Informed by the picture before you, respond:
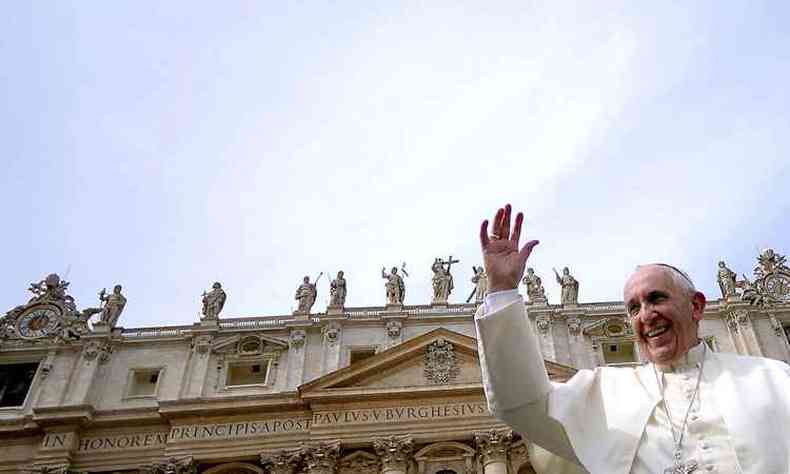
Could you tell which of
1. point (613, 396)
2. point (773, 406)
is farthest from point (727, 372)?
point (613, 396)

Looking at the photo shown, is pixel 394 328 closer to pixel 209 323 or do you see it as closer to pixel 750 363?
pixel 209 323

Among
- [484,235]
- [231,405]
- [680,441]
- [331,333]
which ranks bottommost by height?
[680,441]

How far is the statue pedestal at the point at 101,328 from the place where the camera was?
26484 mm

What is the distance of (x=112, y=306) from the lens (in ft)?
90.5

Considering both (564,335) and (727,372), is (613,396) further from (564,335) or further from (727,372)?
(564,335)

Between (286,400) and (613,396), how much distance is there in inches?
809

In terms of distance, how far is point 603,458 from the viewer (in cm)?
356

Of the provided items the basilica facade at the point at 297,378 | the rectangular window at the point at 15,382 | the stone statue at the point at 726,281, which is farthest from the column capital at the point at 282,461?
the stone statue at the point at 726,281

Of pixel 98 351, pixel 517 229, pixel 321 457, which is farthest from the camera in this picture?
pixel 98 351

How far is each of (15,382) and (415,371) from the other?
46.1ft

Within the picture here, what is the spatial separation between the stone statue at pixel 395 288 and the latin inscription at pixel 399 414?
4.76 m

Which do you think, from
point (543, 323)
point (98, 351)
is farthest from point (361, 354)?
point (98, 351)

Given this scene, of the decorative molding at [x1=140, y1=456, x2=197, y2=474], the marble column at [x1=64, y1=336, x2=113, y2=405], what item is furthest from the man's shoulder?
the marble column at [x1=64, y1=336, x2=113, y2=405]

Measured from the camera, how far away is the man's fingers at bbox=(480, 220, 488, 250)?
397 centimetres
